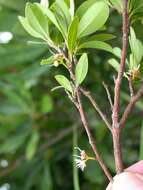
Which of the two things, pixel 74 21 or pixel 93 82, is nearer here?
pixel 74 21

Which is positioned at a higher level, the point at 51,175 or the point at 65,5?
the point at 65,5

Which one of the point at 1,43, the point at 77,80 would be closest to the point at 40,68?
the point at 1,43

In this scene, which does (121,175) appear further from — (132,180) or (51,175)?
(51,175)

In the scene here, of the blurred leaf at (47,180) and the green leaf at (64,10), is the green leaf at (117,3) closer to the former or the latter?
the green leaf at (64,10)

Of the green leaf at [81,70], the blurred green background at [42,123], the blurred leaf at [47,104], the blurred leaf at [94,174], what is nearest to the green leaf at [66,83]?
the green leaf at [81,70]

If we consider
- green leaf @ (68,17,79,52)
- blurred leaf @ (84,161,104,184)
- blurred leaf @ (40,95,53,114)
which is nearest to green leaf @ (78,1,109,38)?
green leaf @ (68,17,79,52)

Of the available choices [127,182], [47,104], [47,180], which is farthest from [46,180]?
[127,182]

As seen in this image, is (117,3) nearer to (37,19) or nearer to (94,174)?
(37,19)
